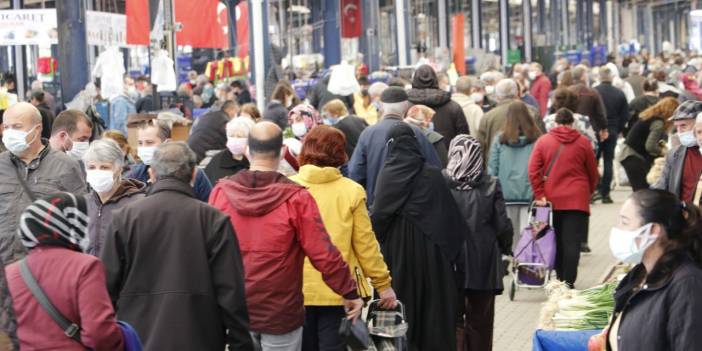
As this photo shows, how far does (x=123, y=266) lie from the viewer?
5961 mm

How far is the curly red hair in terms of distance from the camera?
7.27 m

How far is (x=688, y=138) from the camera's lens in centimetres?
884

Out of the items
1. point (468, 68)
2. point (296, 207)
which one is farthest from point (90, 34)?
point (468, 68)

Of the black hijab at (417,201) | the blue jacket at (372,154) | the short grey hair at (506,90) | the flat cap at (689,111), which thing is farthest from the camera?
the short grey hair at (506,90)

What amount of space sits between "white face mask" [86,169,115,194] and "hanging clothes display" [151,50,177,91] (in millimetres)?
9132

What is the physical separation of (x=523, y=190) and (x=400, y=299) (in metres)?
4.53

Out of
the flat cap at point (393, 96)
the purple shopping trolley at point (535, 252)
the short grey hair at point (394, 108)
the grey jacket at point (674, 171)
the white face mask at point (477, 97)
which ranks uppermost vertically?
the flat cap at point (393, 96)

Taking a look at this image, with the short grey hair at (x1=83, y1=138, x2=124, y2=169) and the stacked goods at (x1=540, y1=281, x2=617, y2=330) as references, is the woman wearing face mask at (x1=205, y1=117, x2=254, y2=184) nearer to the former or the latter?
the short grey hair at (x1=83, y1=138, x2=124, y2=169)

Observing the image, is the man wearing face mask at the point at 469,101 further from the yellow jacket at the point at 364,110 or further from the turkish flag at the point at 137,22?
the turkish flag at the point at 137,22

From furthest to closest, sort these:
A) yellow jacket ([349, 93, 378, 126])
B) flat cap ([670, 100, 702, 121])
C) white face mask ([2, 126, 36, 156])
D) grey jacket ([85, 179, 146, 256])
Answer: yellow jacket ([349, 93, 378, 126])
flat cap ([670, 100, 702, 121])
white face mask ([2, 126, 36, 156])
grey jacket ([85, 179, 146, 256])

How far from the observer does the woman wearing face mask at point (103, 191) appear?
721 cm

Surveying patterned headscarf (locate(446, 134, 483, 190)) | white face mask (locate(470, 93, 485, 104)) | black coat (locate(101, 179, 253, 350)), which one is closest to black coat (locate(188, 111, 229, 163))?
white face mask (locate(470, 93, 485, 104))

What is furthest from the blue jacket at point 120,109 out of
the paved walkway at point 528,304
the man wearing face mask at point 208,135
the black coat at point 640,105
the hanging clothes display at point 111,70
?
the black coat at point 640,105

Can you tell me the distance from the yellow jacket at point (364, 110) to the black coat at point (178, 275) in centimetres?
1163
